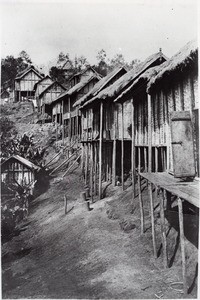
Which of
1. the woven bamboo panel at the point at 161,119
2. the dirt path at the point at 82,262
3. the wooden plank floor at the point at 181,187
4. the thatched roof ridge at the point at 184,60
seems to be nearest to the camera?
the wooden plank floor at the point at 181,187

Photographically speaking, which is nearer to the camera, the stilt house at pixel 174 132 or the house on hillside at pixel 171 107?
the stilt house at pixel 174 132

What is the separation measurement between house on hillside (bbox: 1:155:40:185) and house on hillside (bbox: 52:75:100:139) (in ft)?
26.0

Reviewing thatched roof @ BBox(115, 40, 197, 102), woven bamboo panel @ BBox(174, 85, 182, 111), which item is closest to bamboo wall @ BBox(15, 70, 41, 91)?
thatched roof @ BBox(115, 40, 197, 102)

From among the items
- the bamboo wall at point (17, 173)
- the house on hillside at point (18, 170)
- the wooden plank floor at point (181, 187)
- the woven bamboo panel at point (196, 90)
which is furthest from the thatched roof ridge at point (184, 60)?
the bamboo wall at point (17, 173)

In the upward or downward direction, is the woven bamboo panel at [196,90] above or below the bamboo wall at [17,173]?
above

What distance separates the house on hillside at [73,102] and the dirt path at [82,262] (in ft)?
45.6

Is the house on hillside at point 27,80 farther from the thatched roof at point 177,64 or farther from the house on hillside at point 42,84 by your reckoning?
the thatched roof at point 177,64

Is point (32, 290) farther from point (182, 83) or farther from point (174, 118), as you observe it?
point (182, 83)

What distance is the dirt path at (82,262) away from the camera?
19.7 feet

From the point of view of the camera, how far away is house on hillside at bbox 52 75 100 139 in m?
25.8

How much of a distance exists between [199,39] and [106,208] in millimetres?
7659

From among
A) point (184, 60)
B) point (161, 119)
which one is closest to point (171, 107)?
point (161, 119)

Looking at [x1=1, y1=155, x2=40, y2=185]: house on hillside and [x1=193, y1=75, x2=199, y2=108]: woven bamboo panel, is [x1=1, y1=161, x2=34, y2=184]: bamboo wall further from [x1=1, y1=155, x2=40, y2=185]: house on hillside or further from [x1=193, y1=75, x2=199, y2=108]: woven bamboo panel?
[x1=193, y1=75, x2=199, y2=108]: woven bamboo panel

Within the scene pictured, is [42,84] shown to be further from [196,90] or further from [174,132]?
[174,132]
